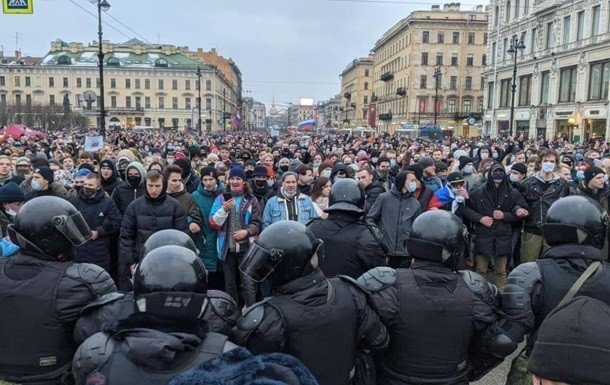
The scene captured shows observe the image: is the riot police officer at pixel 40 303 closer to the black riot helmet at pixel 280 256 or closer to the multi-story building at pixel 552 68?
the black riot helmet at pixel 280 256

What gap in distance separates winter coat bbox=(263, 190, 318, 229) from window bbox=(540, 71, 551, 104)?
45.3 meters

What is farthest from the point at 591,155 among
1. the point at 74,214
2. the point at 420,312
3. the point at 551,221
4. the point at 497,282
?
the point at 74,214

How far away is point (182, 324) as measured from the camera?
6.96ft

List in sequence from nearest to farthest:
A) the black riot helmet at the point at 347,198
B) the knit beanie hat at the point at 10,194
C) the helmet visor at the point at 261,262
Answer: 1. the helmet visor at the point at 261,262
2. the black riot helmet at the point at 347,198
3. the knit beanie hat at the point at 10,194

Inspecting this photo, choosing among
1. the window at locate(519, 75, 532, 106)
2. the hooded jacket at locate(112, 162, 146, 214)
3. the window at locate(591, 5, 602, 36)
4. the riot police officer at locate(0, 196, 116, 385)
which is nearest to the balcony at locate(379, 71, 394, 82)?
the window at locate(519, 75, 532, 106)

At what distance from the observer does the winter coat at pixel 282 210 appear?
6.05 metres

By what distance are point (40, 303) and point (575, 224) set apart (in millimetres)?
3119

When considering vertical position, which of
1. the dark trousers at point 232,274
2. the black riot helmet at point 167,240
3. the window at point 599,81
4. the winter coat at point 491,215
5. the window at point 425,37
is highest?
the window at point 425,37

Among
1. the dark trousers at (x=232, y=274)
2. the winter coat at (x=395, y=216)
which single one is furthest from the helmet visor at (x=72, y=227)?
the winter coat at (x=395, y=216)

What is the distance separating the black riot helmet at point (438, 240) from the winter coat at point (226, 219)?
323cm

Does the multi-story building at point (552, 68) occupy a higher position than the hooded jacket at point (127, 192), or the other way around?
the multi-story building at point (552, 68)

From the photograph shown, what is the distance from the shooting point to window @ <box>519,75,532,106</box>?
160 ft

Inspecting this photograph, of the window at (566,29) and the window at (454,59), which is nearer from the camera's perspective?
the window at (566,29)

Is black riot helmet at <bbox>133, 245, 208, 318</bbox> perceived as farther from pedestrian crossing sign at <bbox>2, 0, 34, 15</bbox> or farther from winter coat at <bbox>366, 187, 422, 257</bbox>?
pedestrian crossing sign at <bbox>2, 0, 34, 15</bbox>
